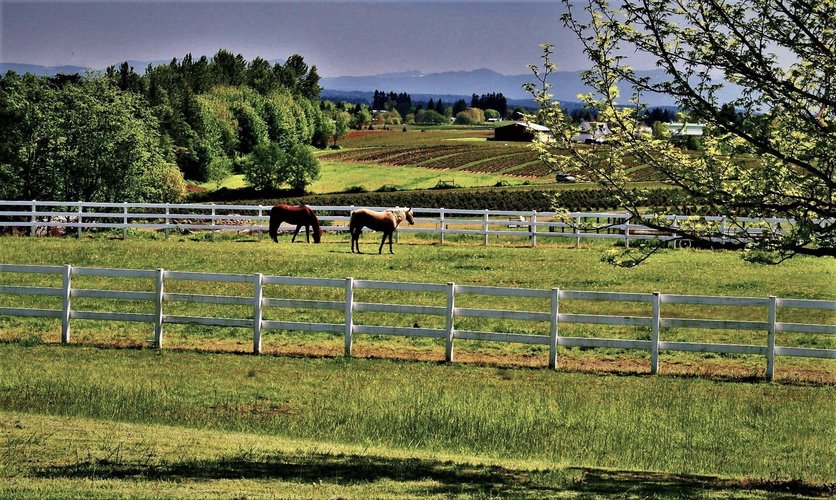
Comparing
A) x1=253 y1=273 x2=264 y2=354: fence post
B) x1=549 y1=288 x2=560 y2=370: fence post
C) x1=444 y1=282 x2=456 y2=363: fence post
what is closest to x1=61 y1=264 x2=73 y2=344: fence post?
x1=253 y1=273 x2=264 y2=354: fence post

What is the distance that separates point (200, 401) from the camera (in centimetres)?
1573

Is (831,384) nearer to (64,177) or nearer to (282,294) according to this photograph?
(282,294)

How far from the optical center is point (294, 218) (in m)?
36.5

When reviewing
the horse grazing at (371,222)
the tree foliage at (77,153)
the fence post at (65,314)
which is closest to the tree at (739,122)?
the fence post at (65,314)

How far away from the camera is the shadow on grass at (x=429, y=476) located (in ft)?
35.7

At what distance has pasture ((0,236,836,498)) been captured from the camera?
36.9ft

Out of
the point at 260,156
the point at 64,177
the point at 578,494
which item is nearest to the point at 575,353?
the point at 578,494

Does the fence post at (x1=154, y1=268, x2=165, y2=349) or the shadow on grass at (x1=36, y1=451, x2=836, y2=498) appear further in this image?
the fence post at (x1=154, y1=268, x2=165, y2=349)

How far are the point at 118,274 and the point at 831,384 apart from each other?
12.9m

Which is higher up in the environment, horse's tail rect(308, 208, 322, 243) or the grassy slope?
horse's tail rect(308, 208, 322, 243)

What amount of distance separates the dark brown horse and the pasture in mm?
12226

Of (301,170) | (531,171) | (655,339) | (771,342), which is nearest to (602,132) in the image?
(655,339)

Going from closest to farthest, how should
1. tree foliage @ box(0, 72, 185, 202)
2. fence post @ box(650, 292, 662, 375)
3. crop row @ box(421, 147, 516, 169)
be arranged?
fence post @ box(650, 292, 662, 375), tree foliage @ box(0, 72, 185, 202), crop row @ box(421, 147, 516, 169)

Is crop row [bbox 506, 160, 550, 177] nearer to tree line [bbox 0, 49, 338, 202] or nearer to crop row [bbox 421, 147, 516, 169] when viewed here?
crop row [bbox 421, 147, 516, 169]
